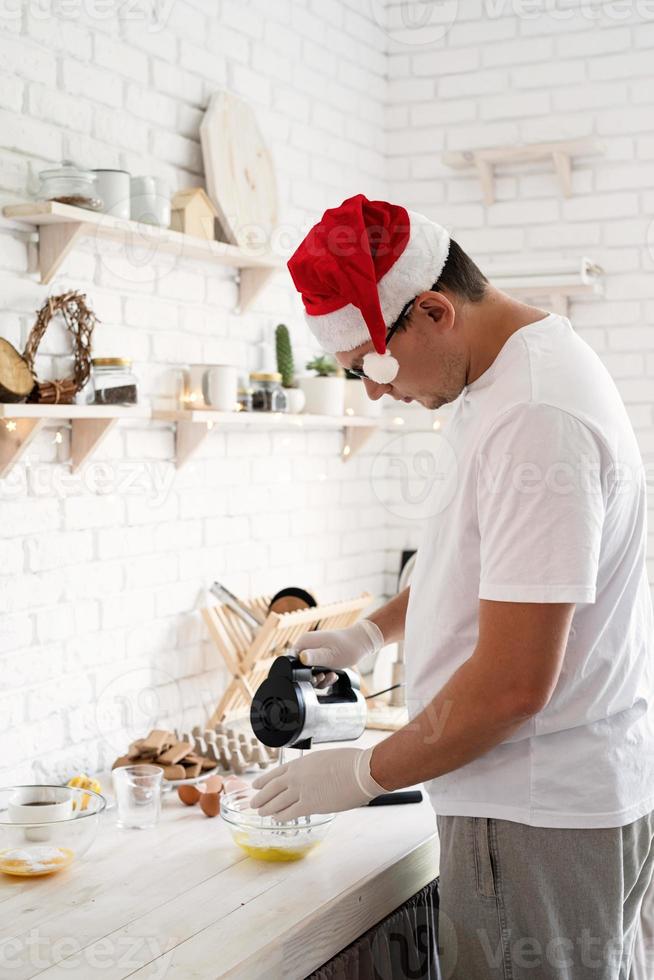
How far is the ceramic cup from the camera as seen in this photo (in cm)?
180

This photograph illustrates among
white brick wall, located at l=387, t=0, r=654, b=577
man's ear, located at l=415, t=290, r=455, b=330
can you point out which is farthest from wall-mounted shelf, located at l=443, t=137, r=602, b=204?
man's ear, located at l=415, t=290, r=455, b=330

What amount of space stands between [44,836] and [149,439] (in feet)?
3.37

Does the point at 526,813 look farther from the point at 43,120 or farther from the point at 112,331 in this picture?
the point at 43,120

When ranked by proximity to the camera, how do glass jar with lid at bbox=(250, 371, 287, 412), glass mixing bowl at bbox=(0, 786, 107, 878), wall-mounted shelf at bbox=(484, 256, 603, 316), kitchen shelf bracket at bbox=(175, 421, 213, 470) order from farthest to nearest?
wall-mounted shelf at bbox=(484, 256, 603, 316) → glass jar with lid at bbox=(250, 371, 287, 412) → kitchen shelf bracket at bbox=(175, 421, 213, 470) → glass mixing bowl at bbox=(0, 786, 107, 878)

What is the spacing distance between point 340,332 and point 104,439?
92 centimetres

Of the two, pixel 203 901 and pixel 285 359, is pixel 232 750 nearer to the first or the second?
pixel 203 901

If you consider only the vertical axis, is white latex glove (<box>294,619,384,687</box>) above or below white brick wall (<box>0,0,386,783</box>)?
below

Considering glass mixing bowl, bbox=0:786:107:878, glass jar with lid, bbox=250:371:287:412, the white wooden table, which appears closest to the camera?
the white wooden table

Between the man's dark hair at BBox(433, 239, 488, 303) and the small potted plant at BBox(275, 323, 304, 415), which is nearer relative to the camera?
the man's dark hair at BBox(433, 239, 488, 303)

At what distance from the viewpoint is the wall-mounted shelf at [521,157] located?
317 centimetres

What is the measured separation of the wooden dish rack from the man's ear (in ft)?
4.06

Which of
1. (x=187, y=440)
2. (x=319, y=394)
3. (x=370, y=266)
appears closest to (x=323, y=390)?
(x=319, y=394)

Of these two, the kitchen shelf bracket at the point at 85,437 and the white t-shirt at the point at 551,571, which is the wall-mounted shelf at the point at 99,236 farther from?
the white t-shirt at the point at 551,571

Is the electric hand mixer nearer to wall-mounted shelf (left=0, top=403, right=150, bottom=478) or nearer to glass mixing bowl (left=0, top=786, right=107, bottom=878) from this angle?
glass mixing bowl (left=0, top=786, right=107, bottom=878)
